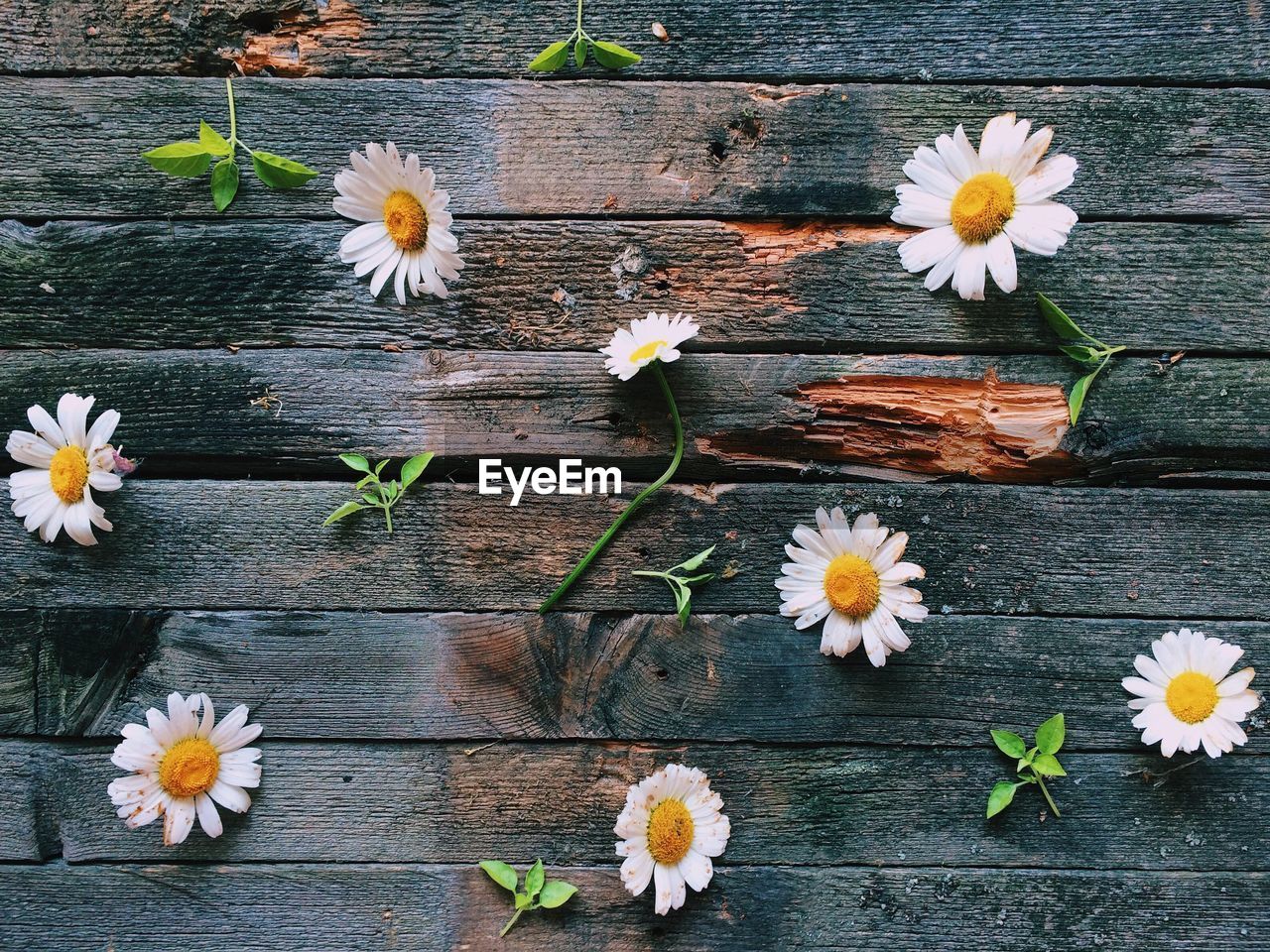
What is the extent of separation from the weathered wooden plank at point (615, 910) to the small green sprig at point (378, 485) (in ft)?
1.52

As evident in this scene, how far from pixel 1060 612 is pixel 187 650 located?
1144mm

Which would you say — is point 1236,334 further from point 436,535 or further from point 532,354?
point 436,535

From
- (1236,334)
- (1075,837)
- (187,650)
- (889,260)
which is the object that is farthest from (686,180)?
(1075,837)

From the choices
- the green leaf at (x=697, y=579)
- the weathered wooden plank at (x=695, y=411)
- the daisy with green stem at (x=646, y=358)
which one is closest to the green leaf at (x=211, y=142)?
the weathered wooden plank at (x=695, y=411)

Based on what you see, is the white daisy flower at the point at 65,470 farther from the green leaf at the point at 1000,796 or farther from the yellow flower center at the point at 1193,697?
the yellow flower center at the point at 1193,697

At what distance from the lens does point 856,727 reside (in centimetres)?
111

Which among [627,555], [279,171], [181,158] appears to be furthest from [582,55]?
[627,555]

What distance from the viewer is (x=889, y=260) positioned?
111 centimetres

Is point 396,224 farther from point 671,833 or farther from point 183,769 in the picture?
point 671,833

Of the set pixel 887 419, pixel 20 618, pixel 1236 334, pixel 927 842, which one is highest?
pixel 1236 334

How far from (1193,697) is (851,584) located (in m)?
0.45

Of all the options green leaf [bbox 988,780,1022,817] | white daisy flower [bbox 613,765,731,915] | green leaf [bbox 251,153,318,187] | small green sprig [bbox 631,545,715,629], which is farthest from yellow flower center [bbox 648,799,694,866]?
green leaf [bbox 251,153,318,187]

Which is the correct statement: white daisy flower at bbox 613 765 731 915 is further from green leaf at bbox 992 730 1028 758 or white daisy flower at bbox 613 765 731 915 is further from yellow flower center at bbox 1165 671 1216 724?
yellow flower center at bbox 1165 671 1216 724

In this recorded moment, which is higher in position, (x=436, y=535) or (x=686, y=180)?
(x=686, y=180)
